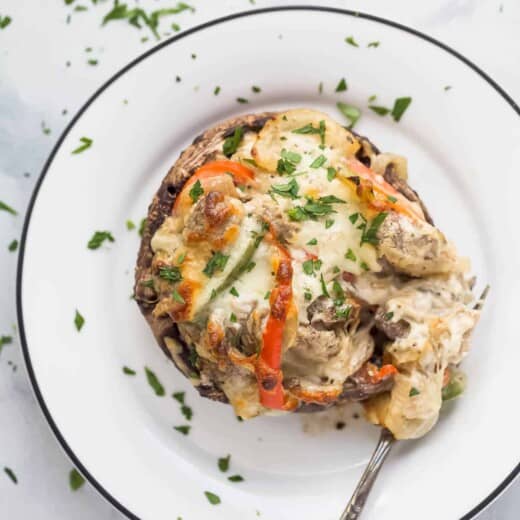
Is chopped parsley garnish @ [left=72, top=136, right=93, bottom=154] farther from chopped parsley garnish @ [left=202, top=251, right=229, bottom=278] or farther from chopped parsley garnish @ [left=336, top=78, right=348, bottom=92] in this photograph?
chopped parsley garnish @ [left=336, top=78, right=348, bottom=92]

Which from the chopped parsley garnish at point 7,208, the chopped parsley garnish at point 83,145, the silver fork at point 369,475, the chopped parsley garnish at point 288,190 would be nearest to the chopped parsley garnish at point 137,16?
the chopped parsley garnish at point 83,145

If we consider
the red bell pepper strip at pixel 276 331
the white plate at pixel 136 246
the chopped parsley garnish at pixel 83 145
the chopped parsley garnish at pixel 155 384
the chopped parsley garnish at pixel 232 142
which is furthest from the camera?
→ the chopped parsley garnish at pixel 155 384

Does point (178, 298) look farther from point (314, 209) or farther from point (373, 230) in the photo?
point (373, 230)

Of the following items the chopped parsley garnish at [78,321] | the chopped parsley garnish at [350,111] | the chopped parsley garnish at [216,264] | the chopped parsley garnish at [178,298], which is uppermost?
the chopped parsley garnish at [350,111]

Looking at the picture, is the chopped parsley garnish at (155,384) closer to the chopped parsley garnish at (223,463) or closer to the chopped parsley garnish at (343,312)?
the chopped parsley garnish at (223,463)

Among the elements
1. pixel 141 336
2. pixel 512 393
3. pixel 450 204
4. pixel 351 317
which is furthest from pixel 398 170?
pixel 141 336

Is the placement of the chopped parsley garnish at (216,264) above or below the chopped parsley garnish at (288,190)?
below

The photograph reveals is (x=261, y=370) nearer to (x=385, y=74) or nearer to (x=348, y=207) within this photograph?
(x=348, y=207)
